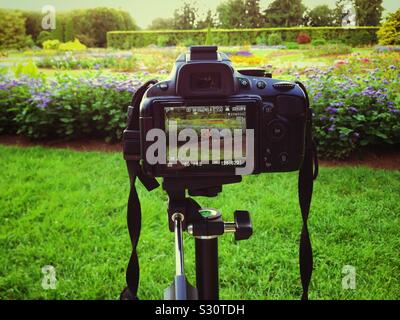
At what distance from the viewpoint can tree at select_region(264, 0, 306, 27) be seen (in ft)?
9.87

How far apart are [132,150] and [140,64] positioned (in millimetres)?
2795

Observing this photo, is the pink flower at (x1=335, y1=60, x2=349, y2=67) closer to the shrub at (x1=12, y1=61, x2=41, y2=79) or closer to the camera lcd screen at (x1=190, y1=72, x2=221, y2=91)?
the shrub at (x1=12, y1=61, x2=41, y2=79)

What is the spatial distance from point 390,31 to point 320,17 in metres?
0.44

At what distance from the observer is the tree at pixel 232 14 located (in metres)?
3.11

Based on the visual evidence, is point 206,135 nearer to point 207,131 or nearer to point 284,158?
point 207,131

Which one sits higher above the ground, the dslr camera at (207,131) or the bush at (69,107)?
the dslr camera at (207,131)

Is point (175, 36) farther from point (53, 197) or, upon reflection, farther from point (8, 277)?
point (8, 277)

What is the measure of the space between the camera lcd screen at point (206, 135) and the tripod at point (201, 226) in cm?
5

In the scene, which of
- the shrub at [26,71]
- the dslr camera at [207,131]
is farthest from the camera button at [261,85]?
the shrub at [26,71]

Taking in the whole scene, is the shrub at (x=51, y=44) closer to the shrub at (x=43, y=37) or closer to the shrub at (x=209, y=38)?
the shrub at (x=43, y=37)

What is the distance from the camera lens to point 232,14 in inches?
125

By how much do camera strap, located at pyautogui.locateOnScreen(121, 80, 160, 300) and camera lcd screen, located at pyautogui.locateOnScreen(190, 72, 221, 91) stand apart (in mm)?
109
